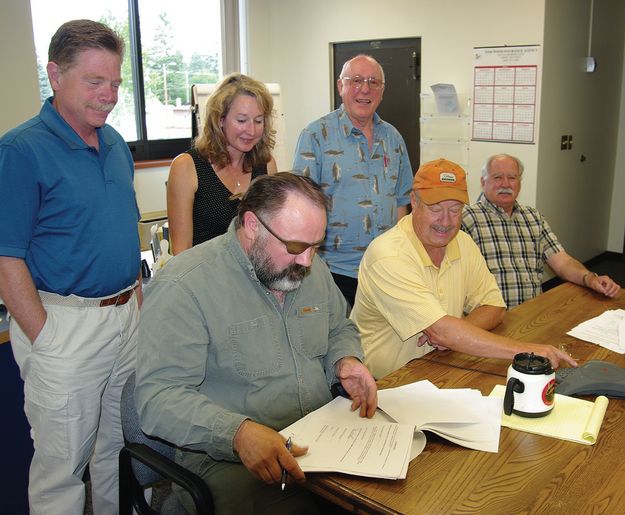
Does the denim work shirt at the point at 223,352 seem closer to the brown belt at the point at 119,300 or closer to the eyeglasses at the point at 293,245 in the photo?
the eyeglasses at the point at 293,245

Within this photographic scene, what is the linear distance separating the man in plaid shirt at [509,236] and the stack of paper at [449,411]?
1.46 meters

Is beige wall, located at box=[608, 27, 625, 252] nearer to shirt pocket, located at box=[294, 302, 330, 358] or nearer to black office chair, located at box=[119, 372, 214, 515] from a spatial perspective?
shirt pocket, located at box=[294, 302, 330, 358]

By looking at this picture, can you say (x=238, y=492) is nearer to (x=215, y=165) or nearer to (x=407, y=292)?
(x=407, y=292)

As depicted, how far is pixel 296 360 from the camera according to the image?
1.65 metres

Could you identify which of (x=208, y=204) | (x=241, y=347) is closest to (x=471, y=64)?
(x=208, y=204)

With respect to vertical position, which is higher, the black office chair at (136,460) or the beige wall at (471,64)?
the beige wall at (471,64)

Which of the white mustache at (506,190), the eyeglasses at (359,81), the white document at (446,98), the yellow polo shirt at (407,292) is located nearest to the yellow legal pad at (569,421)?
the yellow polo shirt at (407,292)

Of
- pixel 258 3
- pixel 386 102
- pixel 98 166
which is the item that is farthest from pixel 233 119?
pixel 258 3

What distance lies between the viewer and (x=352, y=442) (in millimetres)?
1392

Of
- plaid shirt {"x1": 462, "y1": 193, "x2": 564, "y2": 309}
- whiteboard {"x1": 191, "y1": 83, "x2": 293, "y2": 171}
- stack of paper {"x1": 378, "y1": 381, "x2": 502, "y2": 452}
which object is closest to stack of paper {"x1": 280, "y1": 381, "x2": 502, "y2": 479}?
stack of paper {"x1": 378, "y1": 381, "x2": 502, "y2": 452}

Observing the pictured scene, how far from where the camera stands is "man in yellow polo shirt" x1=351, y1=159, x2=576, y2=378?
198 centimetres

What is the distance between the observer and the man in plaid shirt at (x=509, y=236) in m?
3.01

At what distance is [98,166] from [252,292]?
2.47 feet

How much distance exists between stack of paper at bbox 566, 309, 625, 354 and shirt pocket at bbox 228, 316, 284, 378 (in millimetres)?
1099
